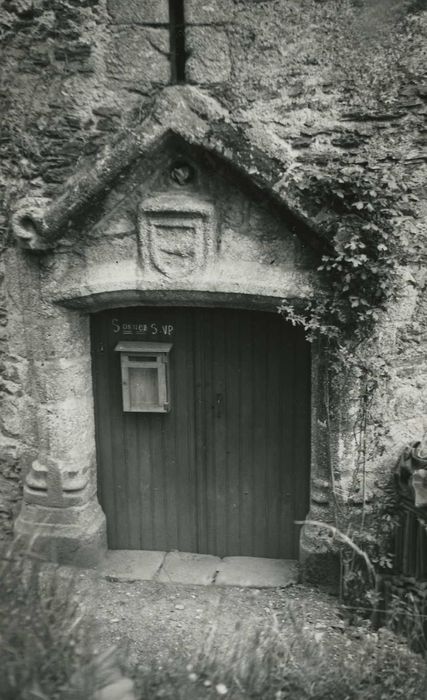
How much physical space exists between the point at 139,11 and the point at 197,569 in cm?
370

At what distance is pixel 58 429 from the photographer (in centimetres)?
482

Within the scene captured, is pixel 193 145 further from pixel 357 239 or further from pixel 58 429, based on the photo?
pixel 58 429

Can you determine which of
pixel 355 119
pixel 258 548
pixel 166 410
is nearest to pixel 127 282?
pixel 166 410

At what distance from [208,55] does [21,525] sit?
333cm

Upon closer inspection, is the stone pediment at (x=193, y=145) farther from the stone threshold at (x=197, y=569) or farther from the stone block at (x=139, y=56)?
the stone threshold at (x=197, y=569)

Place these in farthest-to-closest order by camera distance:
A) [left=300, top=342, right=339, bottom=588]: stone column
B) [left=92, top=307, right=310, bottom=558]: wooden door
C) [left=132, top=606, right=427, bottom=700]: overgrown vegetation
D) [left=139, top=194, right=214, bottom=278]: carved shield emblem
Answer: [left=92, top=307, right=310, bottom=558]: wooden door, [left=300, top=342, right=339, bottom=588]: stone column, [left=139, top=194, right=214, bottom=278]: carved shield emblem, [left=132, top=606, right=427, bottom=700]: overgrown vegetation

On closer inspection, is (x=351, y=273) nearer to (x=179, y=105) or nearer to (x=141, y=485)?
(x=179, y=105)

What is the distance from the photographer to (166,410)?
4.93 m

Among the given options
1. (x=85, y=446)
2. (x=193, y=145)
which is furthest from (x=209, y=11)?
(x=85, y=446)

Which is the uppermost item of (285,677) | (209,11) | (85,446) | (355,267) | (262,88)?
(209,11)

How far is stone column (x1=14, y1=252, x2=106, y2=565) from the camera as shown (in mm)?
4688

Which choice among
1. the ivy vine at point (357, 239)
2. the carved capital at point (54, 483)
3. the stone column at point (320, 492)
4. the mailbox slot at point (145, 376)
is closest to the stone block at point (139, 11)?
the ivy vine at point (357, 239)

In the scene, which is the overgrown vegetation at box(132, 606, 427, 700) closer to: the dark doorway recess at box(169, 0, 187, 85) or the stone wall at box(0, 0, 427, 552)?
the stone wall at box(0, 0, 427, 552)

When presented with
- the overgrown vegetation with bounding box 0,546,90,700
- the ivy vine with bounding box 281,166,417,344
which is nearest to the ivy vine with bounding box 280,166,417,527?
the ivy vine with bounding box 281,166,417,344
